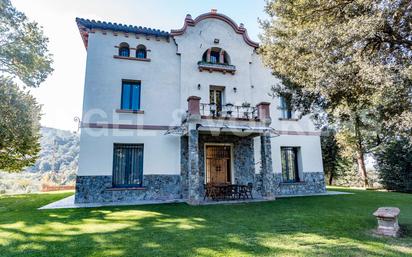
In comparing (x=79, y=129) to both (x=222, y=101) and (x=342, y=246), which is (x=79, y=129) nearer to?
(x=222, y=101)

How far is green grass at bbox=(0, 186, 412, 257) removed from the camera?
13.6 feet

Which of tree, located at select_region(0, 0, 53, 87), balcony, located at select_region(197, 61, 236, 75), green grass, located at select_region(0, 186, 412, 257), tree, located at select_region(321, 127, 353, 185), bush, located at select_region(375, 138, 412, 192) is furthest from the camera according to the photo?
tree, located at select_region(321, 127, 353, 185)

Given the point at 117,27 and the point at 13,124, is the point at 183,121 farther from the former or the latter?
the point at 13,124

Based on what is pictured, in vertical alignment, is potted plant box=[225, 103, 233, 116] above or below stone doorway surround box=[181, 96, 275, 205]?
above

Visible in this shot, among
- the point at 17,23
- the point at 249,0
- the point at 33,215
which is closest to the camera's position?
the point at 33,215

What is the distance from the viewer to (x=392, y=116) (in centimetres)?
636

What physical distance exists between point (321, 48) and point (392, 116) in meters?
2.63

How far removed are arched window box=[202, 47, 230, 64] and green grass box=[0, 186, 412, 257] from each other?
8.59 m

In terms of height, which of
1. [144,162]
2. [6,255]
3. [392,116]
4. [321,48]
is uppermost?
[321,48]

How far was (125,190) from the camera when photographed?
10.8m

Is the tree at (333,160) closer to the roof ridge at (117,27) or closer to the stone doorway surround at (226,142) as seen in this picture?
the stone doorway surround at (226,142)

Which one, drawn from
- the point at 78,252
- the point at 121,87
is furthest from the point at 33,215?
the point at 121,87

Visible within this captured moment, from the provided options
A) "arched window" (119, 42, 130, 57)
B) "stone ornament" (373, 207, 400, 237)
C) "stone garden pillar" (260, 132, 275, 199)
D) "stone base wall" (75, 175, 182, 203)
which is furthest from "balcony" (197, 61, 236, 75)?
"stone ornament" (373, 207, 400, 237)

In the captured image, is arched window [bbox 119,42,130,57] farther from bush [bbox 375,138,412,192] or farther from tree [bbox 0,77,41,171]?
bush [bbox 375,138,412,192]
